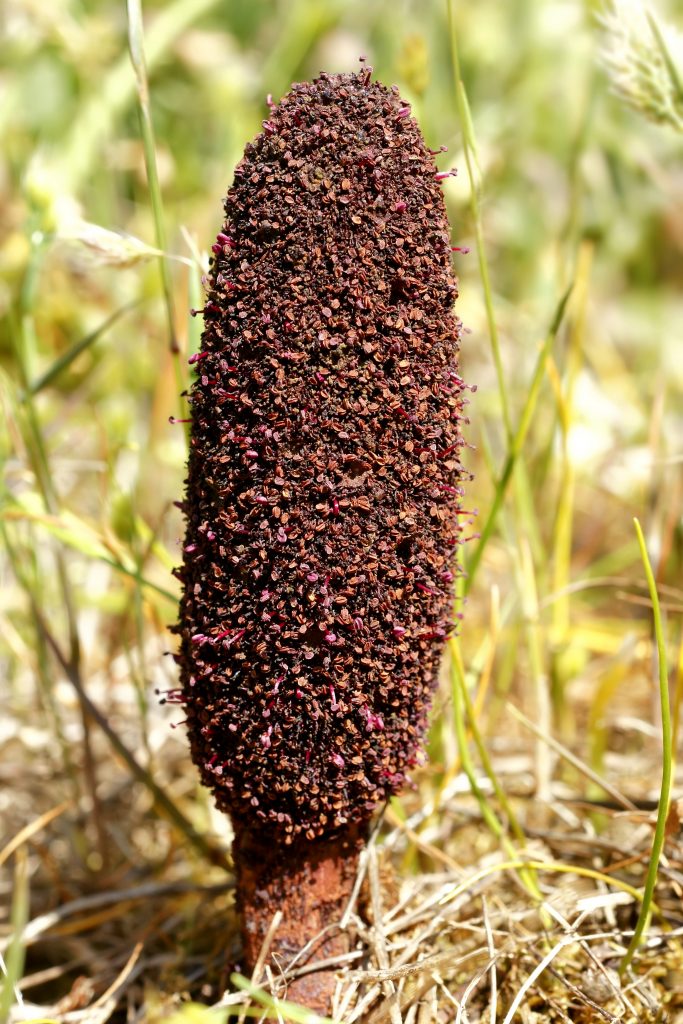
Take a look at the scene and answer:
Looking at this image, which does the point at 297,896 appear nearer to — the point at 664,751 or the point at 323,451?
the point at 664,751

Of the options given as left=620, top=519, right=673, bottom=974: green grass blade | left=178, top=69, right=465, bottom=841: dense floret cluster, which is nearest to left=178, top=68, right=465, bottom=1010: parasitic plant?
left=178, top=69, right=465, bottom=841: dense floret cluster

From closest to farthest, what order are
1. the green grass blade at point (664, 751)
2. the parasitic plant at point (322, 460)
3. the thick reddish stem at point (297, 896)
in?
the parasitic plant at point (322, 460)
the green grass blade at point (664, 751)
the thick reddish stem at point (297, 896)

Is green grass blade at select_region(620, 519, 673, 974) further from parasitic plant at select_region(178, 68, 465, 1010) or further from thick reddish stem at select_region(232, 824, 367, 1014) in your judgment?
thick reddish stem at select_region(232, 824, 367, 1014)

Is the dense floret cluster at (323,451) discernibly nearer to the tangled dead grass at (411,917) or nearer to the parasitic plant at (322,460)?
the parasitic plant at (322,460)

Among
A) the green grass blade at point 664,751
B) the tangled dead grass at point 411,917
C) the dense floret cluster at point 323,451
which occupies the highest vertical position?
the dense floret cluster at point 323,451

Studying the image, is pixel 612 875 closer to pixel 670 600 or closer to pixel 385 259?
pixel 670 600

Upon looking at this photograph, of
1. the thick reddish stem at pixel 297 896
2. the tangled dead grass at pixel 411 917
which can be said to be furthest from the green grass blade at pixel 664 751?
the thick reddish stem at pixel 297 896

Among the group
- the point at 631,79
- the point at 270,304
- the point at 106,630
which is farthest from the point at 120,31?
the point at 270,304
